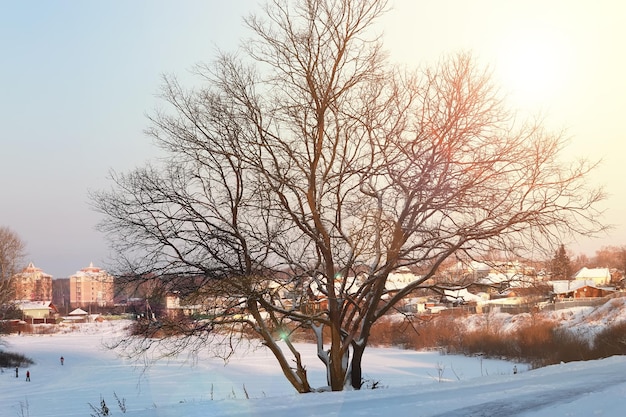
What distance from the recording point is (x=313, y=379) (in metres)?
35.5

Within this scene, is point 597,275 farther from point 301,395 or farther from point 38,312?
point 301,395

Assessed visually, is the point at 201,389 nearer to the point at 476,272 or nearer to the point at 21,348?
the point at 476,272

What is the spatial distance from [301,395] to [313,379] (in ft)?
89.2

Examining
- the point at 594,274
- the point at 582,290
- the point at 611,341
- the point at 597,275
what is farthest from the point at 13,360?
the point at 597,275

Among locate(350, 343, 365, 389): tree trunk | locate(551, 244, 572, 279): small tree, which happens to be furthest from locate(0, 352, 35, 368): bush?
locate(551, 244, 572, 279): small tree

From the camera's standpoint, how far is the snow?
7.43m

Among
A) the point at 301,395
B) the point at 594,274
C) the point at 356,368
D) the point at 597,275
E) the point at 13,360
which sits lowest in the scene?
the point at 13,360

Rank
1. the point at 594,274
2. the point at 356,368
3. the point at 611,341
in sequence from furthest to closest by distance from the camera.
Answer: the point at 594,274 < the point at 611,341 < the point at 356,368

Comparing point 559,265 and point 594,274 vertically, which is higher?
point 559,265

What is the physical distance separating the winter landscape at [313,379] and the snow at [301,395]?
2 cm

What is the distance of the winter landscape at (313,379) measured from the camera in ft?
24.5

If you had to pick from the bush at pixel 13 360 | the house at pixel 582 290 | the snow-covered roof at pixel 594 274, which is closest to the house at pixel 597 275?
the snow-covered roof at pixel 594 274

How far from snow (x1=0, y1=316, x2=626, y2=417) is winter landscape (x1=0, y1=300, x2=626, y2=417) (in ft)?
0.07

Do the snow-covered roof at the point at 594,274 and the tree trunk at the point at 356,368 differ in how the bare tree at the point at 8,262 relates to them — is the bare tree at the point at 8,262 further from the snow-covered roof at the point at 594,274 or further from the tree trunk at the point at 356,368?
the snow-covered roof at the point at 594,274
